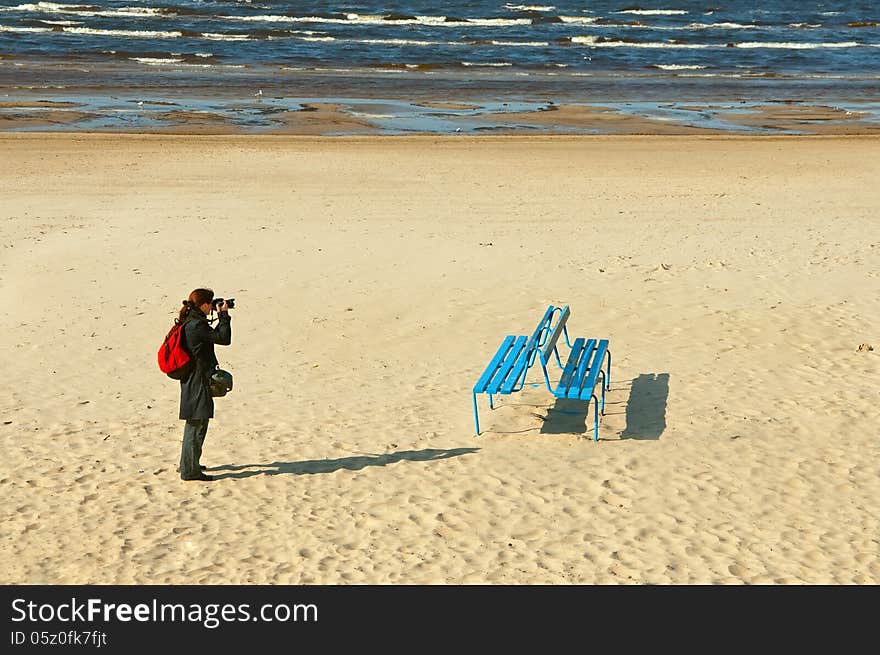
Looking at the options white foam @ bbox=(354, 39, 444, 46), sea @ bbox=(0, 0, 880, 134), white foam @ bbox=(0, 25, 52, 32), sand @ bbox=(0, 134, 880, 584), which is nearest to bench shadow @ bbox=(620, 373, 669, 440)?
sand @ bbox=(0, 134, 880, 584)

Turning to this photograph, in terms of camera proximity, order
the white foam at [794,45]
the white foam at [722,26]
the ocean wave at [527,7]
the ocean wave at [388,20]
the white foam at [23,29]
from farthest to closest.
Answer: the ocean wave at [527,7] → the white foam at [722,26] → the ocean wave at [388,20] → the white foam at [794,45] → the white foam at [23,29]

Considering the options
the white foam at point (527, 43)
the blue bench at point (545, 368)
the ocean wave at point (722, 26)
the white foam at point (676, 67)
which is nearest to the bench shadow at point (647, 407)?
the blue bench at point (545, 368)

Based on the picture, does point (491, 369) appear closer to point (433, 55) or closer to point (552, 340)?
point (552, 340)

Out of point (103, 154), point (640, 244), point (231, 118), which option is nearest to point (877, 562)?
point (640, 244)

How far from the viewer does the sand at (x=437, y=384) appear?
7242 millimetres

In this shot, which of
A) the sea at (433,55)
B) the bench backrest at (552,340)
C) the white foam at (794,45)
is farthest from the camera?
the white foam at (794,45)

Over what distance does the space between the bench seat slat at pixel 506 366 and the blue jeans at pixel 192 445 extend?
7.51ft

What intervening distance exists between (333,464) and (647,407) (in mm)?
2814

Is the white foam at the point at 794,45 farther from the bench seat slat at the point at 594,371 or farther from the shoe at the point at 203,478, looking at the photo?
the shoe at the point at 203,478

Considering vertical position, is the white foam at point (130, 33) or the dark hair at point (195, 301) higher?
the white foam at point (130, 33)

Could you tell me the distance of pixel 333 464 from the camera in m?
8.64

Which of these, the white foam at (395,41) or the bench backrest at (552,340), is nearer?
the bench backrest at (552,340)

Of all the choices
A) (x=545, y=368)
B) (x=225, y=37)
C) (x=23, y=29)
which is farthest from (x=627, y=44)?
(x=545, y=368)

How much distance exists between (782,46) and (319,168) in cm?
3940
